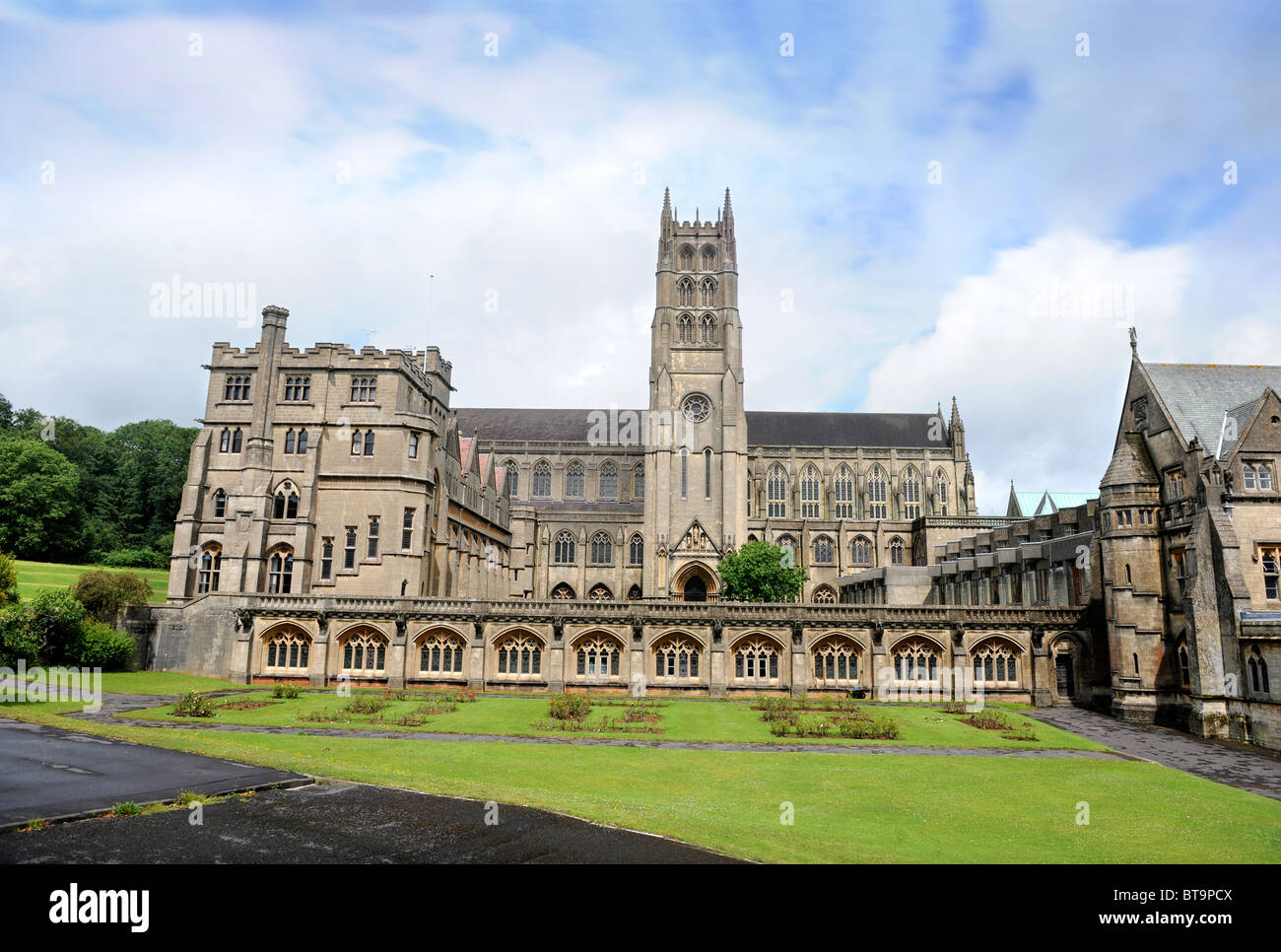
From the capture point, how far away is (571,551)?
246 feet

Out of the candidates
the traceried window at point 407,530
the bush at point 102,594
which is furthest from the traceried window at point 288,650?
the traceried window at point 407,530

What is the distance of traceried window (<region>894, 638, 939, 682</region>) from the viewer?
4103cm

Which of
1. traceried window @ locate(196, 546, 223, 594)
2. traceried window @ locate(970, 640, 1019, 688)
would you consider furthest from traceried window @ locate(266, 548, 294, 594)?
traceried window @ locate(970, 640, 1019, 688)

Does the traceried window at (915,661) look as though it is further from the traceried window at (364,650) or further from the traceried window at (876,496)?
the traceried window at (876,496)

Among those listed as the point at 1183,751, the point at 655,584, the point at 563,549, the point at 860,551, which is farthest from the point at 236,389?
the point at 860,551

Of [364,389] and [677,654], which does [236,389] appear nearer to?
[364,389]

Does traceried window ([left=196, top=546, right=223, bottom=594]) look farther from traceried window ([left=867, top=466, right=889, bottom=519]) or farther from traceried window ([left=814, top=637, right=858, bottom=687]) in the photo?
traceried window ([left=867, top=466, right=889, bottom=519])

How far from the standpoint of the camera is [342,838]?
1189 centimetres

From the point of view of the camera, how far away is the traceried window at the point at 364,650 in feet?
136

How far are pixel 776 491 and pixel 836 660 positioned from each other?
43272 mm

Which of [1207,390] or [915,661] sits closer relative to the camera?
[1207,390]

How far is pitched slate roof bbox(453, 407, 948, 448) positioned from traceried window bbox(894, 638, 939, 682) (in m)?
47.3

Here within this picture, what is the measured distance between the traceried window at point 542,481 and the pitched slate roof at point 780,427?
398cm

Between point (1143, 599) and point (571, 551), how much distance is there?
161 ft
